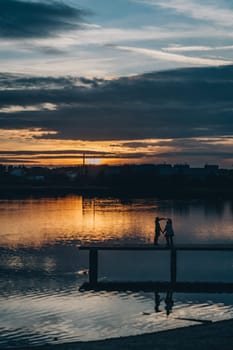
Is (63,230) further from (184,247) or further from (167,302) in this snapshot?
(167,302)

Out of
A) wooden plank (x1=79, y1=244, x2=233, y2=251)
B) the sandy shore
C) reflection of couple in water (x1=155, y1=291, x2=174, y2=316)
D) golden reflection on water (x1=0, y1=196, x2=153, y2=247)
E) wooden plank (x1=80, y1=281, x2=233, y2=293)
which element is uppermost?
wooden plank (x1=79, y1=244, x2=233, y2=251)

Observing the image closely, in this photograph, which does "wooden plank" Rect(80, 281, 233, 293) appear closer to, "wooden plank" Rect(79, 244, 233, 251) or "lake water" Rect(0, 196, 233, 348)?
"lake water" Rect(0, 196, 233, 348)

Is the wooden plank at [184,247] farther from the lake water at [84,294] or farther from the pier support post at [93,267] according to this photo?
the lake water at [84,294]

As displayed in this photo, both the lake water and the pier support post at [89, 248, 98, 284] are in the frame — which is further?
the pier support post at [89, 248, 98, 284]

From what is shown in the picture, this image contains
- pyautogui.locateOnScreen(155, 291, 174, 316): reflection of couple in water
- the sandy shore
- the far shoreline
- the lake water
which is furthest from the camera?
the far shoreline

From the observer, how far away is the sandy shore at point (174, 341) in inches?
762

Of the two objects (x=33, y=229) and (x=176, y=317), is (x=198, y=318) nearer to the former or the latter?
(x=176, y=317)

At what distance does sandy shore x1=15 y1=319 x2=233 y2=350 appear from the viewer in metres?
19.4

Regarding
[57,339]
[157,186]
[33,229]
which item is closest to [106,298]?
[57,339]

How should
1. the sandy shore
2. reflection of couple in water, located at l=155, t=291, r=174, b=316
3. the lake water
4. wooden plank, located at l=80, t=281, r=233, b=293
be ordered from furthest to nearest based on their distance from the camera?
1. wooden plank, located at l=80, t=281, r=233, b=293
2. reflection of couple in water, located at l=155, t=291, r=174, b=316
3. the lake water
4. the sandy shore

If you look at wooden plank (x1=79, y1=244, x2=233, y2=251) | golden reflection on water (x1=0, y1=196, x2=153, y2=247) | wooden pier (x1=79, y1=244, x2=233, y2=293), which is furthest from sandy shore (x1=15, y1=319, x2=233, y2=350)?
golden reflection on water (x1=0, y1=196, x2=153, y2=247)

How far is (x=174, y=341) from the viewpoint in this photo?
2023 cm

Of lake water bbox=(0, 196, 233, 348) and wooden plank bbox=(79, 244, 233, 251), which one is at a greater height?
wooden plank bbox=(79, 244, 233, 251)

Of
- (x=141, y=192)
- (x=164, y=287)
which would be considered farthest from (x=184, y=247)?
(x=141, y=192)
